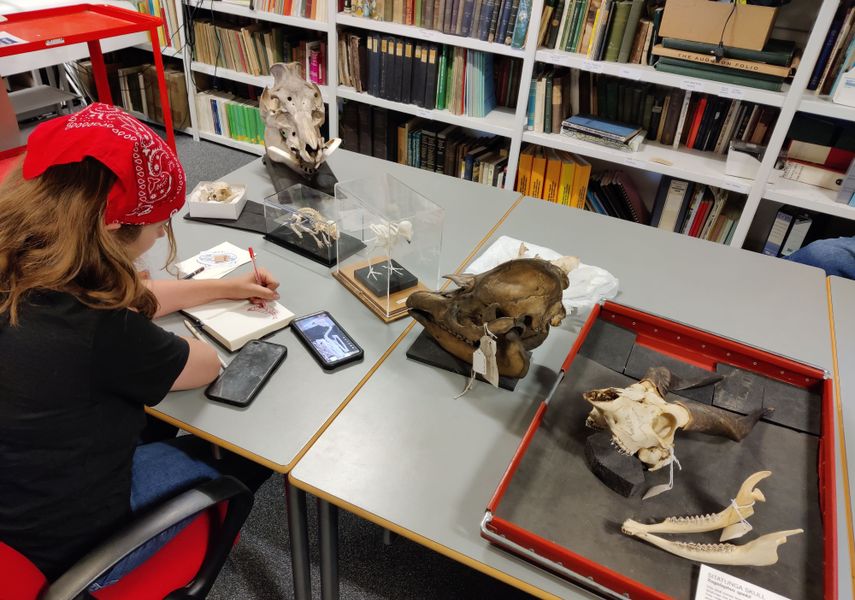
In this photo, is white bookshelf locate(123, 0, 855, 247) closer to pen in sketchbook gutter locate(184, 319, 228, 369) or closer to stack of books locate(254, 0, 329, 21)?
stack of books locate(254, 0, 329, 21)

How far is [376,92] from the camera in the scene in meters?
3.28

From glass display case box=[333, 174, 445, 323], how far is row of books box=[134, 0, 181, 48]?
A: 115 inches

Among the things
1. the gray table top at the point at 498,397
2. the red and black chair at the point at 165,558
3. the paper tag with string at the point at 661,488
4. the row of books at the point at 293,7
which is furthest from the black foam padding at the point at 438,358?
the row of books at the point at 293,7

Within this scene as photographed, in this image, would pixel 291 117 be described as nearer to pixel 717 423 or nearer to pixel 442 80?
pixel 442 80

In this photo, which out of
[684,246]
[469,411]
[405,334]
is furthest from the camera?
[684,246]

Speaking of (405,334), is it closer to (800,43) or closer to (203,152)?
(800,43)

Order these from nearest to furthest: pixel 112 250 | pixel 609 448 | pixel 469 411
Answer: pixel 112 250, pixel 609 448, pixel 469 411

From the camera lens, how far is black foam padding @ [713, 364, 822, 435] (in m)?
1.24

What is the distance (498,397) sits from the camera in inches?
50.6

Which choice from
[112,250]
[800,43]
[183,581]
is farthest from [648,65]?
[183,581]

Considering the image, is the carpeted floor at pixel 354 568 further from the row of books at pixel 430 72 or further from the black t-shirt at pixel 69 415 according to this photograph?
the row of books at pixel 430 72

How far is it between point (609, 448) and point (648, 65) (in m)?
2.13

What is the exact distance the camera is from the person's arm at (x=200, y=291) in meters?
1.38

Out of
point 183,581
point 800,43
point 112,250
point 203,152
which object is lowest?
point 203,152
